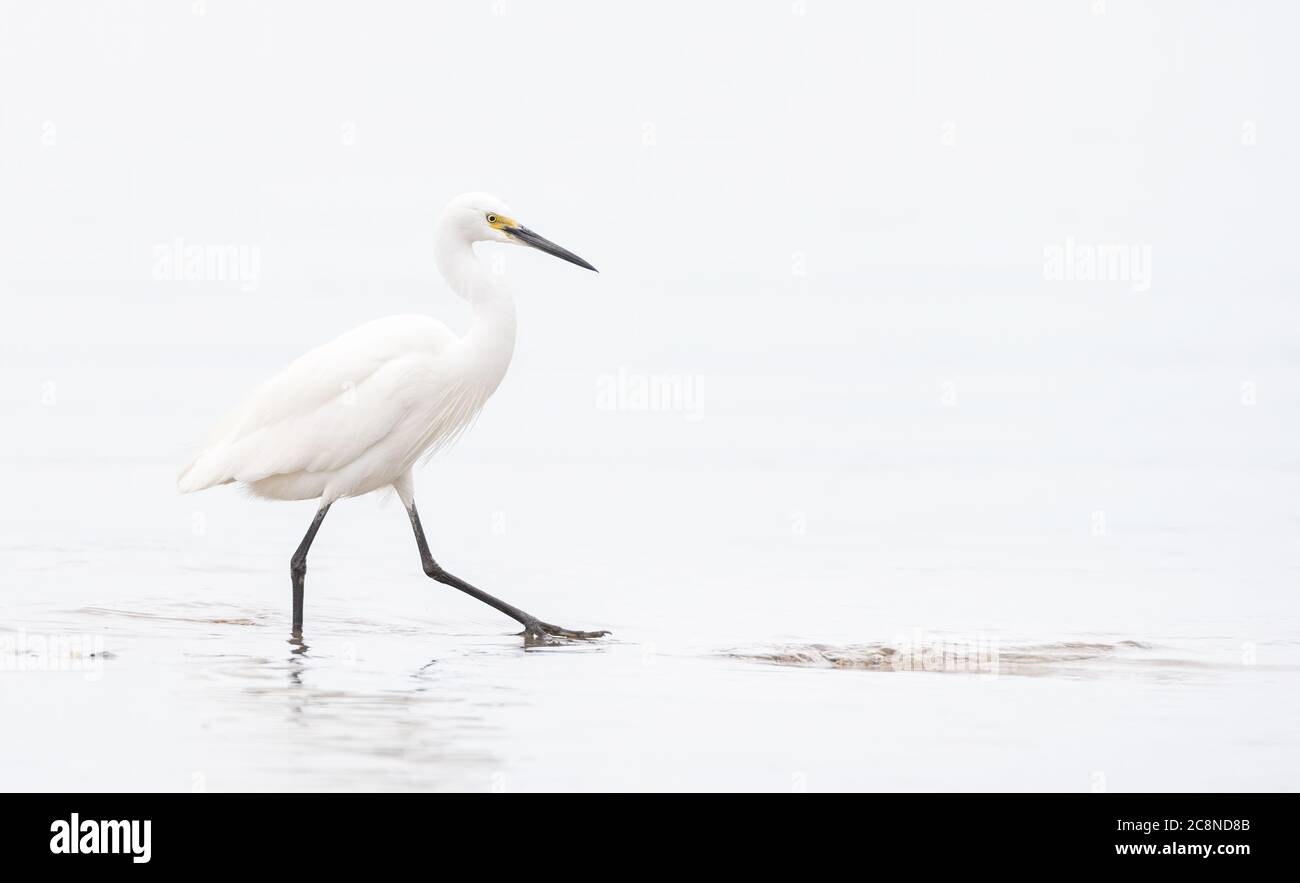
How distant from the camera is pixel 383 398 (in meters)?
11.0

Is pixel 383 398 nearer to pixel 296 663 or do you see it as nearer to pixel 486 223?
pixel 486 223

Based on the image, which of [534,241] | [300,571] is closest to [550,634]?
[300,571]

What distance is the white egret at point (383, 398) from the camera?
1106 cm

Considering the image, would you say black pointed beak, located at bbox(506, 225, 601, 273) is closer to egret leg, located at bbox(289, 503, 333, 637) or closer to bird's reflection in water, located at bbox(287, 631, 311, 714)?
egret leg, located at bbox(289, 503, 333, 637)

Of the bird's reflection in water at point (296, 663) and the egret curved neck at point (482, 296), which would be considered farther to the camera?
the egret curved neck at point (482, 296)

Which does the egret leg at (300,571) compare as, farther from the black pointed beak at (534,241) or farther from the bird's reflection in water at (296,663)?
the black pointed beak at (534,241)

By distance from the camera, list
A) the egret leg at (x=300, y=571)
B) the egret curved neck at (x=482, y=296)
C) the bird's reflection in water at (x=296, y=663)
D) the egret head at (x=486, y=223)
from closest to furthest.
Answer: the bird's reflection in water at (x=296, y=663) → the egret leg at (x=300, y=571) → the egret curved neck at (x=482, y=296) → the egret head at (x=486, y=223)

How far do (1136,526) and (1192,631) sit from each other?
18.3ft

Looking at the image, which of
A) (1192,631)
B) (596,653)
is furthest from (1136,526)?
(596,653)

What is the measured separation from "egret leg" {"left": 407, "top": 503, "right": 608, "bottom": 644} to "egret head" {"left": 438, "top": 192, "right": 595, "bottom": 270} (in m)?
1.81

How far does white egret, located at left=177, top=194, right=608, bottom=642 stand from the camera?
1106 cm

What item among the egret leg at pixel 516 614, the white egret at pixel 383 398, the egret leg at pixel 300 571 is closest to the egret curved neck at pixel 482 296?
the white egret at pixel 383 398

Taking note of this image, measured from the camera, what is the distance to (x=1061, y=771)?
7586 mm
